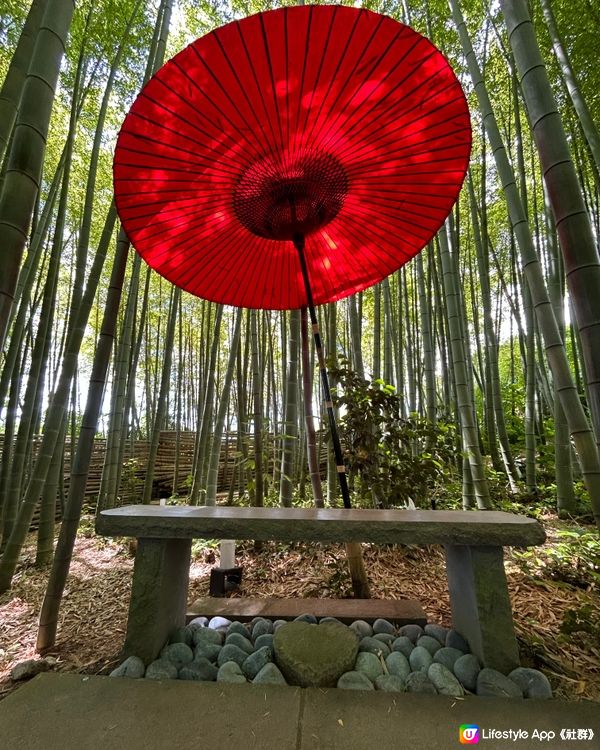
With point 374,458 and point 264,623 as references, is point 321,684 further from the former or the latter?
point 374,458

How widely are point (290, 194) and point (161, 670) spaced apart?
1.58 m

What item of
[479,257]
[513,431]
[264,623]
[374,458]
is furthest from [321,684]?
[513,431]

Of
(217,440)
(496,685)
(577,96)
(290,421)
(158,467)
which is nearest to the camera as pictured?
(496,685)

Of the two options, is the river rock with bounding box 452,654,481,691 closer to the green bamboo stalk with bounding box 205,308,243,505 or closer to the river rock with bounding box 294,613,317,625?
the river rock with bounding box 294,613,317,625

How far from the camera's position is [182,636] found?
119 cm

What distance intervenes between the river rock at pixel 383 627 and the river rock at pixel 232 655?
465 mm

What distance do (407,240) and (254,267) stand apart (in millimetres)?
670

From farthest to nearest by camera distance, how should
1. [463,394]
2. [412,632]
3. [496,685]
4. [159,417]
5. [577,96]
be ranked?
[159,417], [463,394], [577,96], [412,632], [496,685]

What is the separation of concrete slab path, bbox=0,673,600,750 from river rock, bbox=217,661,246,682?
0.10m

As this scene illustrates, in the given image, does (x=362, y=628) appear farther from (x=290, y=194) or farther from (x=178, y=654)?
(x=290, y=194)

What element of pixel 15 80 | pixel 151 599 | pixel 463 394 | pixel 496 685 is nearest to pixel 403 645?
pixel 496 685

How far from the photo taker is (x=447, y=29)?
3252 millimetres

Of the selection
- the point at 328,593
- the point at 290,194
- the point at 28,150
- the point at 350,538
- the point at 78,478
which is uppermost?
the point at 290,194

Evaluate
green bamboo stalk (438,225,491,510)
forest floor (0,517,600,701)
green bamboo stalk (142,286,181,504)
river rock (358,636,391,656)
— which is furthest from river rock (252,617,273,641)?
green bamboo stalk (142,286,181,504)
